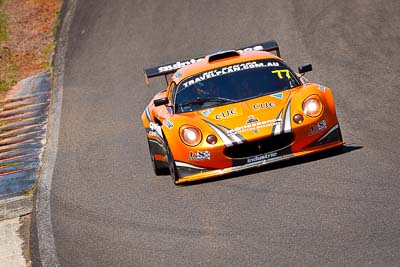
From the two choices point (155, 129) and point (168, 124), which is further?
point (155, 129)

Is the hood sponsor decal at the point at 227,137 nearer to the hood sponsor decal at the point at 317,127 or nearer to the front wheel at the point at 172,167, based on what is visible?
the front wheel at the point at 172,167

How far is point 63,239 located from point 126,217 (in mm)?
654

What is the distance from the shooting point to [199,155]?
383 inches

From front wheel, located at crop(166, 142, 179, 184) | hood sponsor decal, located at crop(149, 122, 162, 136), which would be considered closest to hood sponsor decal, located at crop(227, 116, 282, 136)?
front wheel, located at crop(166, 142, 179, 184)

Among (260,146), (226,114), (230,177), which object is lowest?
(230,177)

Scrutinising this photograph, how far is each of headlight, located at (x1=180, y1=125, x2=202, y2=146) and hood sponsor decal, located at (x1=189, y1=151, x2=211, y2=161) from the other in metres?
0.10

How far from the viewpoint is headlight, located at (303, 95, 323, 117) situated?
32.4ft

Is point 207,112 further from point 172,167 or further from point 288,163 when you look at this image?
point 288,163

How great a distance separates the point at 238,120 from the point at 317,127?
824 mm

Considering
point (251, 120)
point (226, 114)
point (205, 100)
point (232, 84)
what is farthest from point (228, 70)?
point (251, 120)

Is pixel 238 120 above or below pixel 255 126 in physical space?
above

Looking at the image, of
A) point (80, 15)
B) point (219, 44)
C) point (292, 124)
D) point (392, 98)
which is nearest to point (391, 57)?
point (392, 98)

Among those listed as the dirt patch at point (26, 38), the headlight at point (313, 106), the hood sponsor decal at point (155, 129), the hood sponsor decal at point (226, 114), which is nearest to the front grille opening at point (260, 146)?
the headlight at point (313, 106)

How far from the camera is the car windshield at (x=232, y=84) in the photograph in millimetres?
10594
